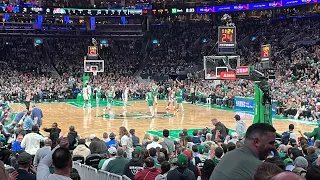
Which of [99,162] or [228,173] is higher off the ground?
[228,173]

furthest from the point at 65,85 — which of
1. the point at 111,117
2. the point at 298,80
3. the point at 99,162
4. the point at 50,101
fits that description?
the point at 99,162

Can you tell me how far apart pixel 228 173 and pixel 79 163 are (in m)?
5.59

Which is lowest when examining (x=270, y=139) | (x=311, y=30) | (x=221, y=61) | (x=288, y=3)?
(x=270, y=139)

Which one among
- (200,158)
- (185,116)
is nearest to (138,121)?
(185,116)

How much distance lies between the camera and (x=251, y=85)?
115ft

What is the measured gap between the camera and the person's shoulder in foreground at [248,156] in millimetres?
3408

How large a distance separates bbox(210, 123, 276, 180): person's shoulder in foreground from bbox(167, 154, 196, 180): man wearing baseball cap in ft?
9.02

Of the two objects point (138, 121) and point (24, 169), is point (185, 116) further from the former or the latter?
point (24, 169)

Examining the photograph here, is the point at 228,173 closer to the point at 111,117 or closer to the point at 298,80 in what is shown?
the point at 111,117

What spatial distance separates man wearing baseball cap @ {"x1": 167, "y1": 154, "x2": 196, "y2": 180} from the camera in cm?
629

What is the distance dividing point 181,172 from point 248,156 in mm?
3065

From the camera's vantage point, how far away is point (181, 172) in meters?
6.45

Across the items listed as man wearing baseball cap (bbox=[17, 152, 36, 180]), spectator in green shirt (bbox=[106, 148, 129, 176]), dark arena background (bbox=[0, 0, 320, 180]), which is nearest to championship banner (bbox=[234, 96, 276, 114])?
dark arena background (bbox=[0, 0, 320, 180])

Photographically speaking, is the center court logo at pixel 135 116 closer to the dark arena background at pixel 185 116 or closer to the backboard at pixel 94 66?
the dark arena background at pixel 185 116
